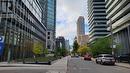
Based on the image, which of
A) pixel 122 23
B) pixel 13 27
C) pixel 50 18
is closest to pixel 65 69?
pixel 13 27

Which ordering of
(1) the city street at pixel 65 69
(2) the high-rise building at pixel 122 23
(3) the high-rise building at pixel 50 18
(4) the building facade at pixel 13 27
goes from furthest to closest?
(3) the high-rise building at pixel 50 18 → (2) the high-rise building at pixel 122 23 → (4) the building facade at pixel 13 27 → (1) the city street at pixel 65 69


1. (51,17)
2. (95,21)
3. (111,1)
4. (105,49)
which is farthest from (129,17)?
(51,17)

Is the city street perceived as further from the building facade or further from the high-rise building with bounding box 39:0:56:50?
the high-rise building with bounding box 39:0:56:50

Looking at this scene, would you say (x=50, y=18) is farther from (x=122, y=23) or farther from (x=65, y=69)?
(x=65, y=69)

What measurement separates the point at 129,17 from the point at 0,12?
99.6 feet

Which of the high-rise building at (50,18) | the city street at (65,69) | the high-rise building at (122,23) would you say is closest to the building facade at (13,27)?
the city street at (65,69)

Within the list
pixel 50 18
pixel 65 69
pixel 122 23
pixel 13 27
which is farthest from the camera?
pixel 50 18

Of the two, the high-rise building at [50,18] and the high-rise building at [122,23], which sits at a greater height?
the high-rise building at [50,18]

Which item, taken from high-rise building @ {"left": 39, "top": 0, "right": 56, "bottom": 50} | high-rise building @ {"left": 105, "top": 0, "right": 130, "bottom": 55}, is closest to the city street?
high-rise building @ {"left": 105, "top": 0, "right": 130, "bottom": 55}

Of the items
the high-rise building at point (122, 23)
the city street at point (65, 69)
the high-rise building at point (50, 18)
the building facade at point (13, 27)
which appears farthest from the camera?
the high-rise building at point (50, 18)

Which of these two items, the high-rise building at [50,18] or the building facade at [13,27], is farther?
the high-rise building at [50,18]

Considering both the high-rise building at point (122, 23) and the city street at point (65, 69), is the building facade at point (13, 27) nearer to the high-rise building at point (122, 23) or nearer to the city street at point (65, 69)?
the city street at point (65, 69)

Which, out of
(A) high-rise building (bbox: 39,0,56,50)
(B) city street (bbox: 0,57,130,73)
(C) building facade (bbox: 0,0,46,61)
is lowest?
(B) city street (bbox: 0,57,130,73)

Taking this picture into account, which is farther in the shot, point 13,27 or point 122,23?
point 122,23
